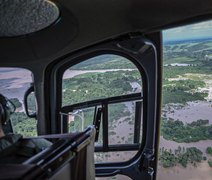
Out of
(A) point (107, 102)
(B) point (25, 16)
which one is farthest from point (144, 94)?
(B) point (25, 16)

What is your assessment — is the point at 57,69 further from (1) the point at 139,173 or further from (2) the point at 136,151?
(1) the point at 139,173

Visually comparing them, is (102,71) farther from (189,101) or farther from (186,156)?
(186,156)

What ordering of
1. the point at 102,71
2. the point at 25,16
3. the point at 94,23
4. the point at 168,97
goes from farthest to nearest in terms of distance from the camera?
the point at 102,71 < the point at 168,97 < the point at 94,23 < the point at 25,16

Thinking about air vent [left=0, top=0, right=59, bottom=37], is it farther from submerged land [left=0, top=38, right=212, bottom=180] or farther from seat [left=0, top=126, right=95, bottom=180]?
seat [left=0, top=126, right=95, bottom=180]

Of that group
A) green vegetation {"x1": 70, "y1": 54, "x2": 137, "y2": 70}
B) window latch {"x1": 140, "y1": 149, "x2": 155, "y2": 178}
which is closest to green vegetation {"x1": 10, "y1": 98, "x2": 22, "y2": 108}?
green vegetation {"x1": 70, "y1": 54, "x2": 137, "y2": 70}

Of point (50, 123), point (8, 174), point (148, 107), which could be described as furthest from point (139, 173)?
point (8, 174)

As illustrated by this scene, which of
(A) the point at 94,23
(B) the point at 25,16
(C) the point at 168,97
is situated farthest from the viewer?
(C) the point at 168,97
